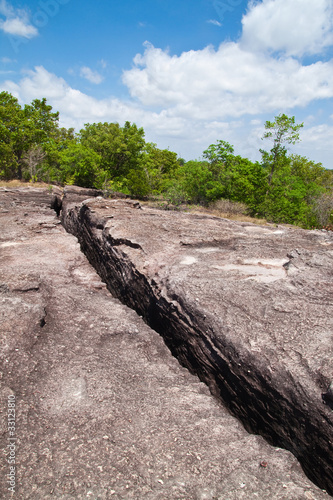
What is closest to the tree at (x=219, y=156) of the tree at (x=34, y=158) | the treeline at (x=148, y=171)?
the treeline at (x=148, y=171)

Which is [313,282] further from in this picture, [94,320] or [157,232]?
[157,232]

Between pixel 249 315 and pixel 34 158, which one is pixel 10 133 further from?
pixel 249 315

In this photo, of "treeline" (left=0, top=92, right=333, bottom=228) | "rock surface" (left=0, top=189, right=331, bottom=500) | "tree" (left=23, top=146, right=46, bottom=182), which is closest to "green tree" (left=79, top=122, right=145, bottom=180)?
"treeline" (left=0, top=92, right=333, bottom=228)

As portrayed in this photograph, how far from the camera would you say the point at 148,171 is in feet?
92.3

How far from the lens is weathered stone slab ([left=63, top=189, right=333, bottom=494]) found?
2561 millimetres

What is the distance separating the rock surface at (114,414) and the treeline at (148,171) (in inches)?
660

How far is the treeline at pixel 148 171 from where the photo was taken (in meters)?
22.7

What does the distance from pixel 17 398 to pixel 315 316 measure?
3.12 meters

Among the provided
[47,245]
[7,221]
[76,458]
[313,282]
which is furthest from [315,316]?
[7,221]

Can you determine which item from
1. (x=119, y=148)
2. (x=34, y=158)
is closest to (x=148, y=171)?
(x=119, y=148)

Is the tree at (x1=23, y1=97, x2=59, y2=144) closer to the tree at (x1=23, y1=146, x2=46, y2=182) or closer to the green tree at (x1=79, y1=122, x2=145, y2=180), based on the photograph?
the tree at (x1=23, y1=146, x2=46, y2=182)

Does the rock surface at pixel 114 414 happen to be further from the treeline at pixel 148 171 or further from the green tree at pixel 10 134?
the green tree at pixel 10 134

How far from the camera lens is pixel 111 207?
30.2 ft

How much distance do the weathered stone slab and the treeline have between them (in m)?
14.8
